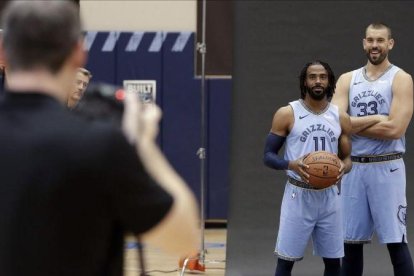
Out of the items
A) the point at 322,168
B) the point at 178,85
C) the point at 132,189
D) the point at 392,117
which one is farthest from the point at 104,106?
the point at 178,85

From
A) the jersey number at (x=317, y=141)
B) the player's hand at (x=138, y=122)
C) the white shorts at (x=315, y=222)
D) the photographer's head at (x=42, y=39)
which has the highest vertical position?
the photographer's head at (x=42, y=39)

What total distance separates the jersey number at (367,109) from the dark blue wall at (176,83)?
5.02 metres

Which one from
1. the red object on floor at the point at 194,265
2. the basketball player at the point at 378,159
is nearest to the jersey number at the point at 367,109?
the basketball player at the point at 378,159

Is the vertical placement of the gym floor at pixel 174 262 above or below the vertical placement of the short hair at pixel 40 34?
below

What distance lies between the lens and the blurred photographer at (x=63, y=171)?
76.7 inches

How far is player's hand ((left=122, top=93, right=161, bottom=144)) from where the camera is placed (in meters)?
1.97

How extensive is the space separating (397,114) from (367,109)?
22 centimetres

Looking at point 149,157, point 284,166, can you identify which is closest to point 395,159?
point 284,166

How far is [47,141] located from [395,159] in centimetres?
528

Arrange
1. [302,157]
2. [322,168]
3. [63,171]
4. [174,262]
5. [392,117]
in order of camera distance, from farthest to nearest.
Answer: [174,262]
[392,117]
[302,157]
[322,168]
[63,171]

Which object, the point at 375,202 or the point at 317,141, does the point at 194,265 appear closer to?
the point at 375,202

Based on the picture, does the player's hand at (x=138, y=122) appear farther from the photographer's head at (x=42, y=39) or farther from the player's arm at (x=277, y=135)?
the player's arm at (x=277, y=135)

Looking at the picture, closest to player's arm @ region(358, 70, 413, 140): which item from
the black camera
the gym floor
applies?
the gym floor

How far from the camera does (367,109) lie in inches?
273
